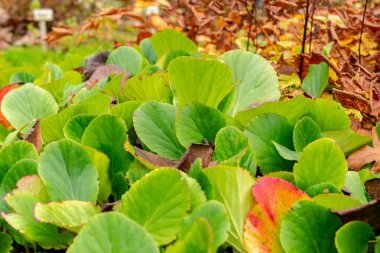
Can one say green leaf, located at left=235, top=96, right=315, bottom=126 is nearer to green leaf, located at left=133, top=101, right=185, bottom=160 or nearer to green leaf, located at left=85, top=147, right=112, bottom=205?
green leaf, located at left=133, top=101, right=185, bottom=160

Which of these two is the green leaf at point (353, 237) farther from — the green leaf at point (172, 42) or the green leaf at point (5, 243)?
the green leaf at point (172, 42)

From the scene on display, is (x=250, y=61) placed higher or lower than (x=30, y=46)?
higher

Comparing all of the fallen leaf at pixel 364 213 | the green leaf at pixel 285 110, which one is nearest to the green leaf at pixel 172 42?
the green leaf at pixel 285 110

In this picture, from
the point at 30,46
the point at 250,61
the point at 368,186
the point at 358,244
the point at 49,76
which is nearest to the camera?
the point at 358,244

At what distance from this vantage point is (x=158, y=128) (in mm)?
874

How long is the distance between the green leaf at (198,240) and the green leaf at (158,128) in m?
0.30

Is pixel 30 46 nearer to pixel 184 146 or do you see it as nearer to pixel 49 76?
pixel 49 76

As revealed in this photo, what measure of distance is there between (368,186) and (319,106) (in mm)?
182

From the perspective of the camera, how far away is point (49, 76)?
148cm

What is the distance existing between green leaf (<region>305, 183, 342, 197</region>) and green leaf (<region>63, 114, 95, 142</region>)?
368 millimetres

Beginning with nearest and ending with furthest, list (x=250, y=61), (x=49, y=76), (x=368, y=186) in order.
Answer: (x=368, y=186), (x=250, y=61), (x=49, y=76)

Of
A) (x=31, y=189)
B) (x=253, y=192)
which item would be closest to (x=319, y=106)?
(x=253, y=192)

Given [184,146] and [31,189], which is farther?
[184,146]

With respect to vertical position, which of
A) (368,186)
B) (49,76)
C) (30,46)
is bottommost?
(30,46)
